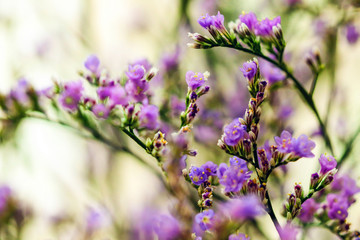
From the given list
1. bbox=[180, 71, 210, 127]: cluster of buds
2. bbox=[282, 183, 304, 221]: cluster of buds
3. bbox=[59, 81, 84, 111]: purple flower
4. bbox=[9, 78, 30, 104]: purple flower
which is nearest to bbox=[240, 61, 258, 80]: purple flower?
bbox=[180, 71, 210, 127]: cluster of buds

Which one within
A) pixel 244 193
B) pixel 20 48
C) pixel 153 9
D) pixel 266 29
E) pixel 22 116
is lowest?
pixel 244 193

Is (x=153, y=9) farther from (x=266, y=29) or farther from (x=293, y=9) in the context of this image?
→ (x=266, y=29)

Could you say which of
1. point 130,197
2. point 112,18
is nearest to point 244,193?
point 130,197

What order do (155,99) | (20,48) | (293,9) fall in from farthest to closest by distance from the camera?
1. (20,48)
2. (293,9)
3. (155,99)

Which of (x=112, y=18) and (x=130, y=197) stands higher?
(x=112, y=18)

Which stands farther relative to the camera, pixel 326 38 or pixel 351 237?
pixel 326 38

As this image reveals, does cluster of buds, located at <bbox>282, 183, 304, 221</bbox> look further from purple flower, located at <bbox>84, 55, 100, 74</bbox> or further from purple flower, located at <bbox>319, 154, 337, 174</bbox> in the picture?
purple flower, located at <bbox>84, 55, 100, 74</bbox>
